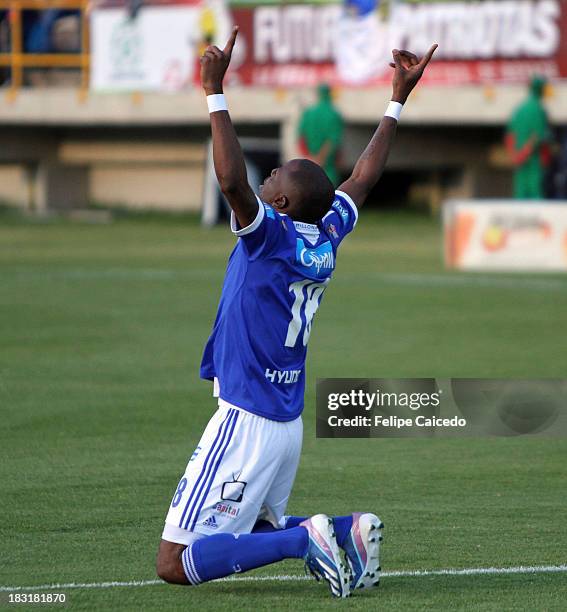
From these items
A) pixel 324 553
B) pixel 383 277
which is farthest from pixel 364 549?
pixel 383 277

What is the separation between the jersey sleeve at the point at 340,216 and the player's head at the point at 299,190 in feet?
0.92

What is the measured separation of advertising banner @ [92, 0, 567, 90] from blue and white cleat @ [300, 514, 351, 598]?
73.6 feet

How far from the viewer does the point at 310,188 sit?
19.4 feet

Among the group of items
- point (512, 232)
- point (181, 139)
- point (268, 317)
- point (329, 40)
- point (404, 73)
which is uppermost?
point (404, 73)

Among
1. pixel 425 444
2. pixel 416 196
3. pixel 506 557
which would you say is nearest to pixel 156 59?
pixel 416 196

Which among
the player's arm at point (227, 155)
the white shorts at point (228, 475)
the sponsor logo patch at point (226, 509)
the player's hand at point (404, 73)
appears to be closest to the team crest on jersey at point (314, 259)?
the player's arm at point (227, 155)

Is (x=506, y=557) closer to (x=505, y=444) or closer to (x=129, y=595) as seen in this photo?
(x=129, y=595)

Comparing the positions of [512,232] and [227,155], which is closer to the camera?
[227,155]

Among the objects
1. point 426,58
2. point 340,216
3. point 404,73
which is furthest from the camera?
point 404,73

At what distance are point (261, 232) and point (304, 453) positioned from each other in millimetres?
4168

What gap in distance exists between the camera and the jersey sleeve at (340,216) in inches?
247

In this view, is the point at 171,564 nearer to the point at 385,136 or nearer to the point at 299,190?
the point at 299,190

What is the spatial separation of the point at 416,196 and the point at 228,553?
29.0 meters

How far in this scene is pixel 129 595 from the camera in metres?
6.11
